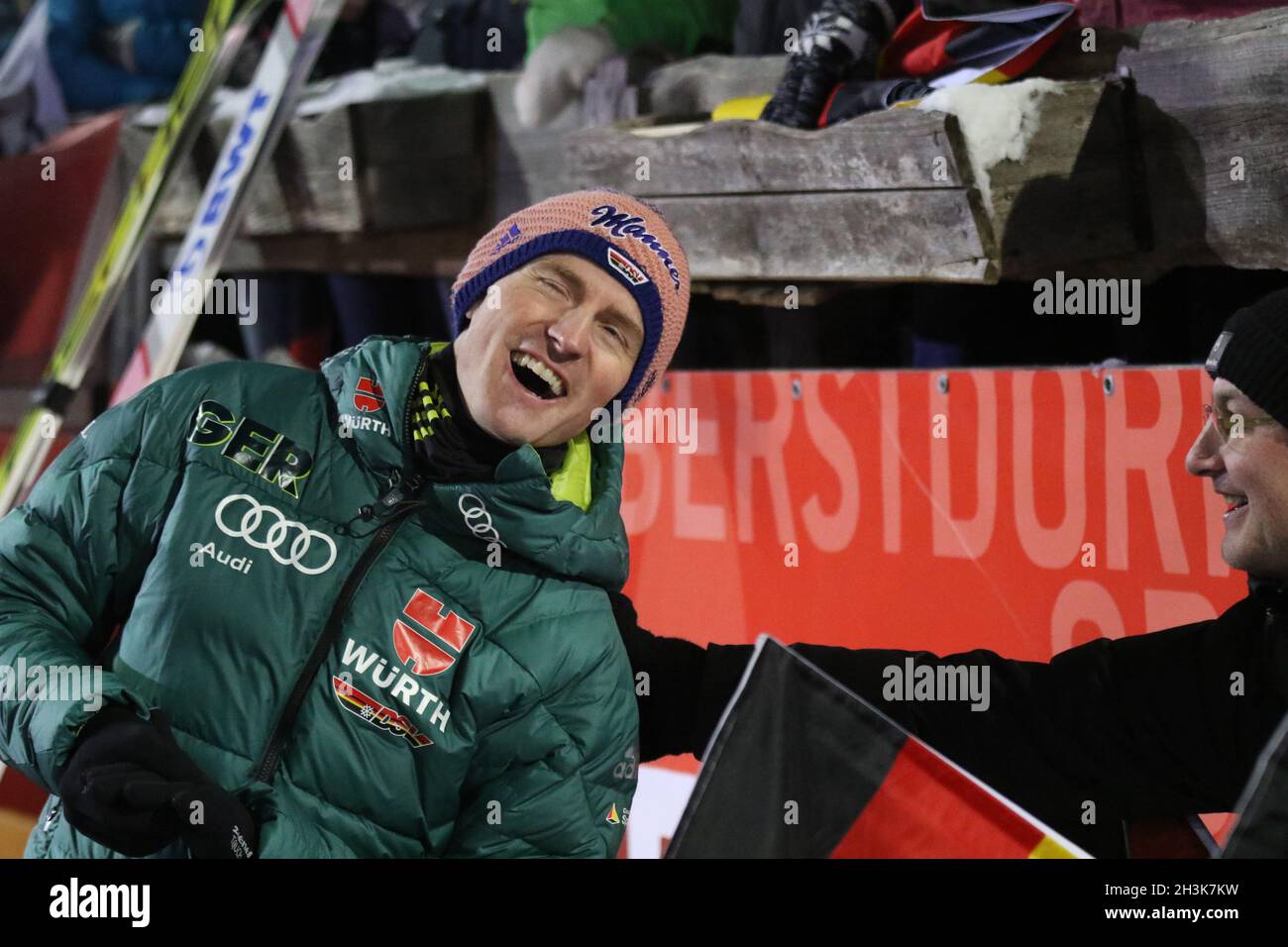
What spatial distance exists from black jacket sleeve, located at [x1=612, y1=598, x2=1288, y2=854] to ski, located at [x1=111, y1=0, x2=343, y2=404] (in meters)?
1.47

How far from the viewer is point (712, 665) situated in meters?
2.00

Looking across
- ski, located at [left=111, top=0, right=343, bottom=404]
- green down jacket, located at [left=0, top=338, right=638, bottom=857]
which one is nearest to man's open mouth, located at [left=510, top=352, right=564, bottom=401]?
green down jacket, located at [left=0, top=338, right=638, bottom=857]

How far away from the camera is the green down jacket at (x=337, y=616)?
141 cm

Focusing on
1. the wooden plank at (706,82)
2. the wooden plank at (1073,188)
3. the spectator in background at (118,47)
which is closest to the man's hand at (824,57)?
the wooden plank at (706,82)

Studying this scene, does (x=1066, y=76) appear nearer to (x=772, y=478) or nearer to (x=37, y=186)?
(x=772, y=478)

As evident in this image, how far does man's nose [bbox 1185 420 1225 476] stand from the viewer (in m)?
1.67

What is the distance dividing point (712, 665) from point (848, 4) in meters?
1.14

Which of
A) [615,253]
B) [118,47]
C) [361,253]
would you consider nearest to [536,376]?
[615,253]

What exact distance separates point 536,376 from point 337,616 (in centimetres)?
34

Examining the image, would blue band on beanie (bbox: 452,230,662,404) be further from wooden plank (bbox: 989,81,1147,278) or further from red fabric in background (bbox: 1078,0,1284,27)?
red fabric in background (bbox: 1078,0,1284,27)
